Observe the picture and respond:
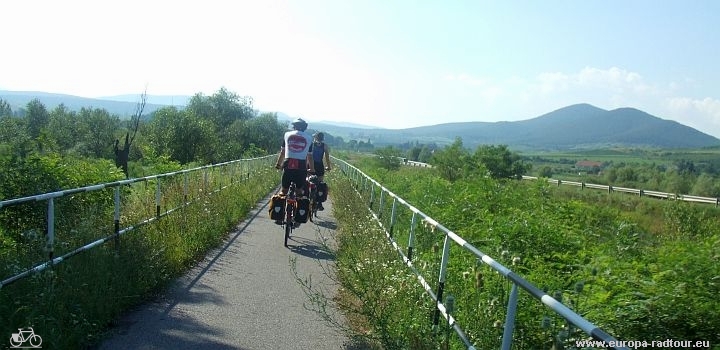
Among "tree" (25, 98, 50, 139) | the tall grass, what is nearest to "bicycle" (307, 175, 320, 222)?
the tall grass

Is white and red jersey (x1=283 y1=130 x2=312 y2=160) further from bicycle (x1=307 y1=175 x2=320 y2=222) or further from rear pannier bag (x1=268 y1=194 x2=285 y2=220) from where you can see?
bicycle (x1=307 y1=175 x2=320 y2=222)

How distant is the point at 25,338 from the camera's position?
4109mm

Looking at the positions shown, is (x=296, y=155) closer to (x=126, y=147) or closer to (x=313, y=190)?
(x=313, y=190)

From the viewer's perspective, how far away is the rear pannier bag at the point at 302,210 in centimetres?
1070

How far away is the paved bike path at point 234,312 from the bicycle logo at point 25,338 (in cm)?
67

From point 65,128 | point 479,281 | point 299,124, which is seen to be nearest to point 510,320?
point 479,281

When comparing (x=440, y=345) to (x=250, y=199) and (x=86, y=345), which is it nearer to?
(x=86, y=345)

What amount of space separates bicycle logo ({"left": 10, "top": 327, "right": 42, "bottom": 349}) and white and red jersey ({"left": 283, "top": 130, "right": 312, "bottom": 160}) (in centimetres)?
652

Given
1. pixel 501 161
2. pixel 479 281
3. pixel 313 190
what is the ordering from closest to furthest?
1. pixel 479 281
2. pixel 313 190
3. pixel 501 161

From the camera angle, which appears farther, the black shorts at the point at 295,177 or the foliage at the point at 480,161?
the foliage at the point at 480,161

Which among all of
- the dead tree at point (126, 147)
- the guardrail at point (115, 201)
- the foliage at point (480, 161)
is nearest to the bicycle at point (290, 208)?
the guardrail at point (115, 201)

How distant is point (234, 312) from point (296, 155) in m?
4.73

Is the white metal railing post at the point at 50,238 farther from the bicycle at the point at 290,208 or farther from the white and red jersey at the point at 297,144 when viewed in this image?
the white and red jersey at the point at 297,144

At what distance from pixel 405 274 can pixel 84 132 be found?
96494 mm
